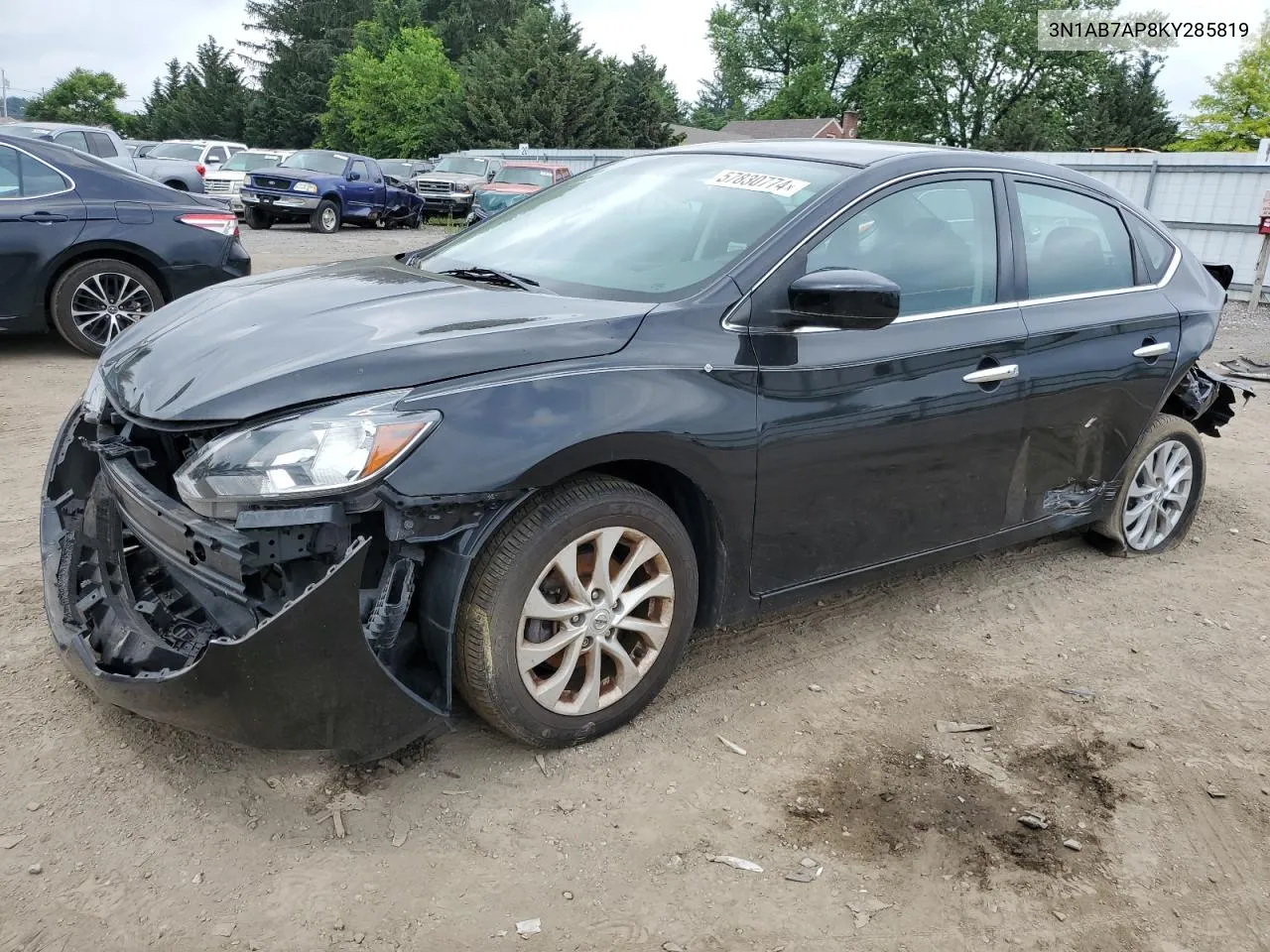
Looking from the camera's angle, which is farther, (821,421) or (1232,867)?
(821,421)

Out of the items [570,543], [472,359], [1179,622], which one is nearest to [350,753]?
[570,543]

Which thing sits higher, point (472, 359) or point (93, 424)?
point (472, 359)

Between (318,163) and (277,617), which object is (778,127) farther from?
(277,617)

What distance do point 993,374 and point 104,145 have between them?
651 inches

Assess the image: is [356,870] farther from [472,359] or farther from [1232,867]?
[1232,867]

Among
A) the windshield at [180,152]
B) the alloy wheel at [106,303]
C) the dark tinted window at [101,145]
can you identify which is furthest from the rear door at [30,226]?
the windshield at [180,152]

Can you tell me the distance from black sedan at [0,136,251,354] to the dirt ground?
4137 millimetres

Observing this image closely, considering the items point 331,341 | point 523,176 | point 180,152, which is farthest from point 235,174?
→ point 331,341

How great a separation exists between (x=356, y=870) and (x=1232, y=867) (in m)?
2.18

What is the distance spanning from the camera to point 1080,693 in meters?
3.60

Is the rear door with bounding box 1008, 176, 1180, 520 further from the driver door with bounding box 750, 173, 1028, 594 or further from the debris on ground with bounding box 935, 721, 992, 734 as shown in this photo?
the debris on ground with bounding box 935, 721, 992, 734

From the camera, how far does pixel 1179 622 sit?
4.21m

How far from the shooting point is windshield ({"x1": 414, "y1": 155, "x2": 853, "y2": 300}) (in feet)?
10.7

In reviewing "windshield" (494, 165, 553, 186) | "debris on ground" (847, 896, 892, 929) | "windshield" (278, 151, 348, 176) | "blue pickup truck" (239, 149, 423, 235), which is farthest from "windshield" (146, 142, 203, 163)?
"debris on ground" (847, 896, 892, 929)
